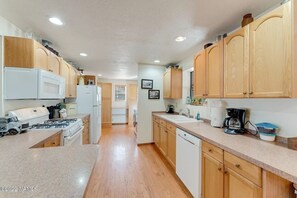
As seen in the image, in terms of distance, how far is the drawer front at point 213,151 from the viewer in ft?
4.75

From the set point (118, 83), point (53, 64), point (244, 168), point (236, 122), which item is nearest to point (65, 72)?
point (53, 64)

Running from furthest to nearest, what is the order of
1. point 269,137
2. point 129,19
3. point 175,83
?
point 175,83 < point 129,19 < point 269,137

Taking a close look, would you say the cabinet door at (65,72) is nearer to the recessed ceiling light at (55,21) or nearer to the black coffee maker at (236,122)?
the recessed ceiling light at (55,21)

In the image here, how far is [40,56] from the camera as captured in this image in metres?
2.08

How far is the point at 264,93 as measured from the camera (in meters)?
1.34

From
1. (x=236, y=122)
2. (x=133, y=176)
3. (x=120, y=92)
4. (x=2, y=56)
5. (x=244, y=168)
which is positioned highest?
(x=2, y=56)

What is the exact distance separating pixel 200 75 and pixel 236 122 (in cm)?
90

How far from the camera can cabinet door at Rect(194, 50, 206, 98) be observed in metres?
2.28

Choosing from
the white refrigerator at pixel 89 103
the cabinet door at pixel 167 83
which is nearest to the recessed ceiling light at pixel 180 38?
the cabinet door at pixel 167 83

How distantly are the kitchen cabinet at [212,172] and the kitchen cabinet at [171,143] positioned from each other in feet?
3.10

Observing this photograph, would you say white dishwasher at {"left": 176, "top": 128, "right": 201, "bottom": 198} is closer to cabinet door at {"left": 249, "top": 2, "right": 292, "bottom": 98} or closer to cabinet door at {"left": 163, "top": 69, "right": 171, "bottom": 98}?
cabinet door at {"left": 249, "top": 2, "right": 292, "bottom": 98}

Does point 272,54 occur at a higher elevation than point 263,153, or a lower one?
higher

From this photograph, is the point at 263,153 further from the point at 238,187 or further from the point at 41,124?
the point at 41,124

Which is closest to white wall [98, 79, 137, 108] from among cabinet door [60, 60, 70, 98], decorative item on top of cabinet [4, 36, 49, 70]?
cabinet door [60, 60, 70, 98]
